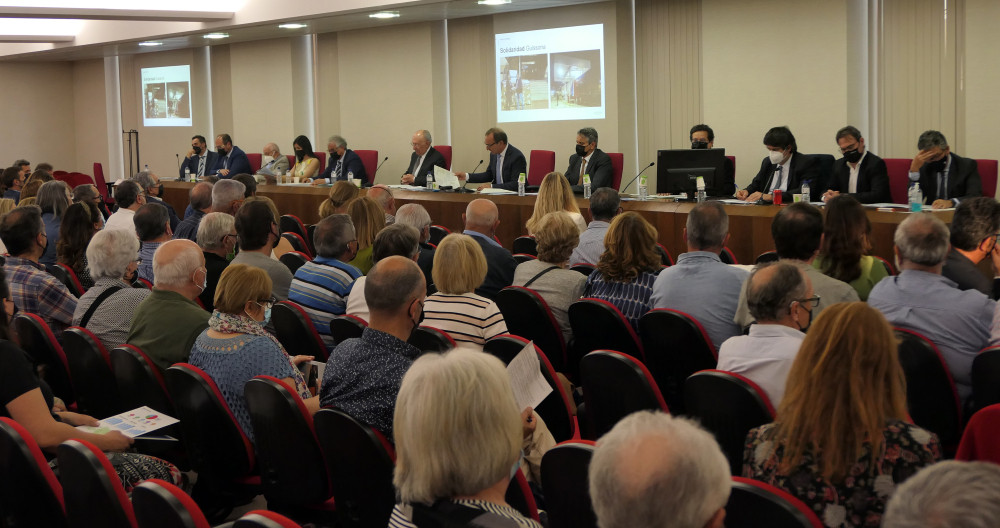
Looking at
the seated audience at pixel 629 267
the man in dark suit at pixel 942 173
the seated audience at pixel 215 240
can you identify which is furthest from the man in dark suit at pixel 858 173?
the seated audience at pixel 215 240

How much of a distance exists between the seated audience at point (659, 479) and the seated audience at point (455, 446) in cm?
34

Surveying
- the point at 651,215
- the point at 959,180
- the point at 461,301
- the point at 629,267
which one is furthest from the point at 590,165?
the point at 461,301

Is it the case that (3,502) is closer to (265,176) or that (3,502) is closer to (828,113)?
(828,113)

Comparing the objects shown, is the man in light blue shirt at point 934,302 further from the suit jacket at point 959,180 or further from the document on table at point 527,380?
the suit jacket at point 959,180

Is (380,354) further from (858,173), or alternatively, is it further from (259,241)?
(858,173)

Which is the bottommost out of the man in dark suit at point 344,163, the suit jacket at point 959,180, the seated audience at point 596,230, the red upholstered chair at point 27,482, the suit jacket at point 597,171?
the red upholstered chair at point 27,482

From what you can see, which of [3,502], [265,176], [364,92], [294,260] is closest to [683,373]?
[3,502]

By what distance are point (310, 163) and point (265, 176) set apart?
2.19ft

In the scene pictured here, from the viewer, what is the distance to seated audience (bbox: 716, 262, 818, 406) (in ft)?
9.27

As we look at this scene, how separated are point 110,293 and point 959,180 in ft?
20.6

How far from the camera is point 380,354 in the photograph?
109 inches

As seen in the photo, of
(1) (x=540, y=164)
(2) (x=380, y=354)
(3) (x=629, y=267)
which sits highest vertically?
(1) (x=540, y=164)

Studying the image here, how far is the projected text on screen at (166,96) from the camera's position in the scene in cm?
1744

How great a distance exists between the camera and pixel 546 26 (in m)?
12.1
